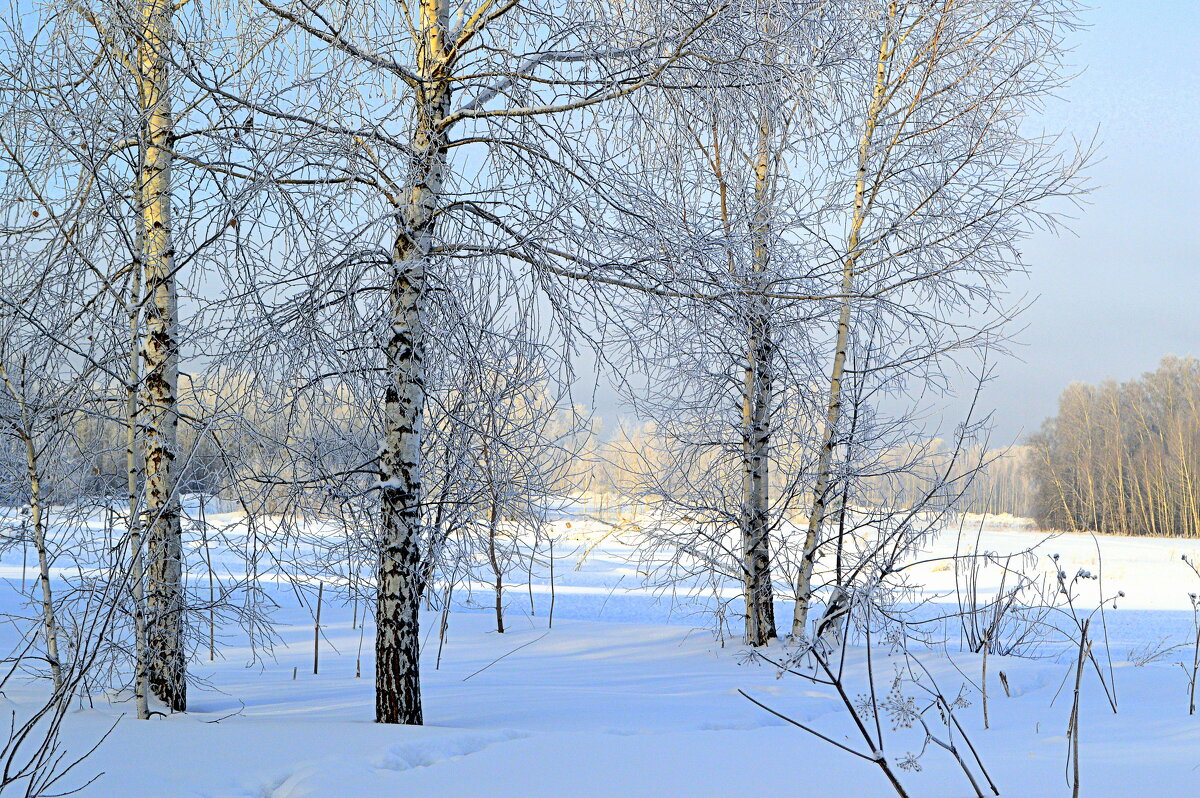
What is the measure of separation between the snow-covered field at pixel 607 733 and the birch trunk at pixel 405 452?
33cm

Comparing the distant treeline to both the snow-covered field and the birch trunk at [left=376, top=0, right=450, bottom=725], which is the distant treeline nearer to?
the snow-covered field

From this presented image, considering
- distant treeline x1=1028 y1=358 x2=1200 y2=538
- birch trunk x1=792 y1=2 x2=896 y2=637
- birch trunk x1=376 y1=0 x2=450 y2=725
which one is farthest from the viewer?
distant treeline x1=1028 y1=358 x2=1200 y2=538

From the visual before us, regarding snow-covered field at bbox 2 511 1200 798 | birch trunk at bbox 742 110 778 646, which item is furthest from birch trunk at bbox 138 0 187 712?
birch trunk at bbox 742 110 778 646

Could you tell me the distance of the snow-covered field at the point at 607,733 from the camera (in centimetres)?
261

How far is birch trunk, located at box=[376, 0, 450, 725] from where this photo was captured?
399 cm

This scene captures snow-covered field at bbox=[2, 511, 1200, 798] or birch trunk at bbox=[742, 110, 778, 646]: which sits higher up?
birch trunk at bbox=[742, 110, 778, 646]

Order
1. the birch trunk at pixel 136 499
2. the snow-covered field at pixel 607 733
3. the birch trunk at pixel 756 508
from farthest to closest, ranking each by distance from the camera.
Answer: the birch trunk at pixel 756 508 < the birch trunk at pixel 136 499 < the snow-covered field at pixel 607 733

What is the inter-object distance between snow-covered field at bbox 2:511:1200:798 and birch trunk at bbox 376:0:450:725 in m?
0.33

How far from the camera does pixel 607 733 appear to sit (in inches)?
141

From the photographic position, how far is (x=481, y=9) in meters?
4.12

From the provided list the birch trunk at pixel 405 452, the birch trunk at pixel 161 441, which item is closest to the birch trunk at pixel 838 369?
the birch trunk at pixel 405 452

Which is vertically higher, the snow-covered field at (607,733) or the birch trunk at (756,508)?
the birch trunk at (756,508)

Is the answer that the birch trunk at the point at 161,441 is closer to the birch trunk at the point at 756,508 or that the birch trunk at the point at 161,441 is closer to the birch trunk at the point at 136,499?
the birch trunk at the point at 136,499

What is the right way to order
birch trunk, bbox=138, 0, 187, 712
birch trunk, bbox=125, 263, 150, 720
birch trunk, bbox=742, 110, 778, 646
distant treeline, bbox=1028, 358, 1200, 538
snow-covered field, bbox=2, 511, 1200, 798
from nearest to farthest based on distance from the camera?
1. snow-covered field, bbox=2, 511, 1200, 798
2. birch trunk, bbox=125, 263, 150, 720
3. birch trunk, bbox=138, 0, 187, 712
4. birch trunk, bbox=742, 110, 778, 646
5. distant treeline, bbox=1028, 358, 1200, 538
